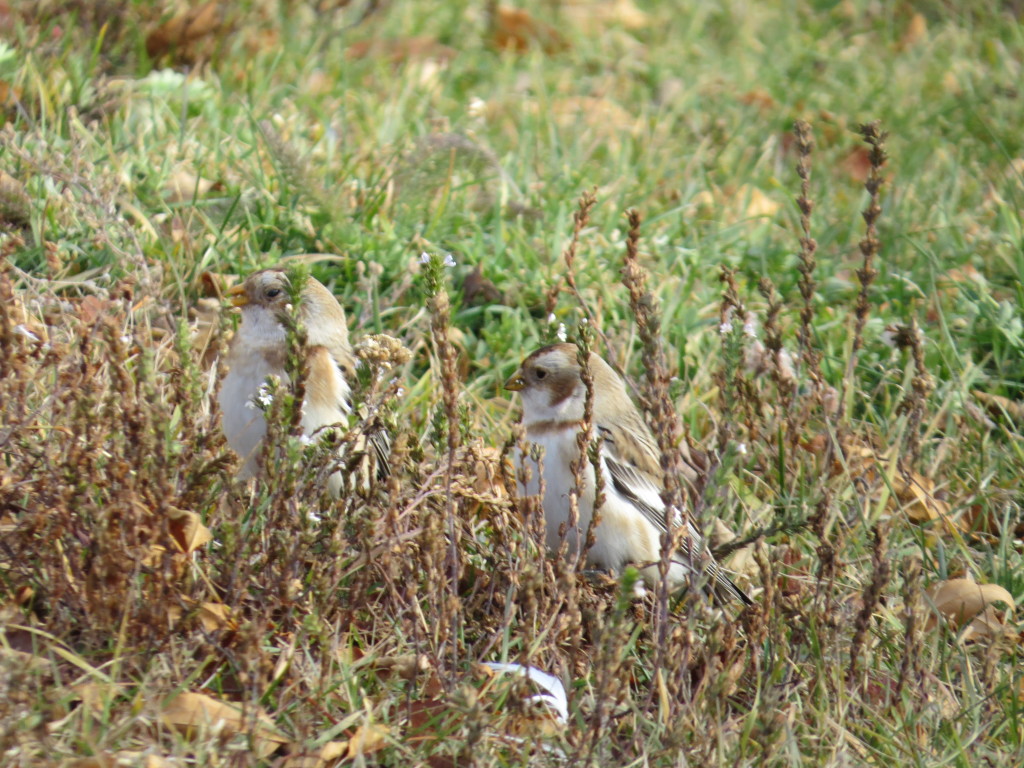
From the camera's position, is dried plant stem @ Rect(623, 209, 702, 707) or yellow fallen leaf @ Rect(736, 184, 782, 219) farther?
yellow fallen leaf @ Rect(736, 184, 782, 219)

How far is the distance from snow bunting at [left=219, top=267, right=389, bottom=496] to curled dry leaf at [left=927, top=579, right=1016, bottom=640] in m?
1.58

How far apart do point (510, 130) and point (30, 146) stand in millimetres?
2340

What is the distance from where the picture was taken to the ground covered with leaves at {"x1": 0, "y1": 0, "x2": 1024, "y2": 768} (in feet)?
9.06

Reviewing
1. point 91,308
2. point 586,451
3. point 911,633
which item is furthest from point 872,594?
point 91,308

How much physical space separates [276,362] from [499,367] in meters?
0.93

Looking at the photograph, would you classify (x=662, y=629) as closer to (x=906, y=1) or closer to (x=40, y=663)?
(x=40, y=663)

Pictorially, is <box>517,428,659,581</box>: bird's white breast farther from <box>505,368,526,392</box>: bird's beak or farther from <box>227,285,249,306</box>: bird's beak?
<box>227,285,249,306</box>: bird's beak

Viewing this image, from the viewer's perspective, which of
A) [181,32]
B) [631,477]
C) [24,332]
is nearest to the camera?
[24,332]

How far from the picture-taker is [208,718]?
2.65 m

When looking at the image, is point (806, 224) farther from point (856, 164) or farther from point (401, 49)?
point (401, 49)

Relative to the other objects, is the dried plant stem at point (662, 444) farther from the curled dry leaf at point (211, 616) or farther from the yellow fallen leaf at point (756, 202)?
the yellow fallen leaf at point (756, 202)

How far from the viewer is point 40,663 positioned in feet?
8.84

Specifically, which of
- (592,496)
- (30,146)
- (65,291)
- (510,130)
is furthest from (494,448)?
(510,130)

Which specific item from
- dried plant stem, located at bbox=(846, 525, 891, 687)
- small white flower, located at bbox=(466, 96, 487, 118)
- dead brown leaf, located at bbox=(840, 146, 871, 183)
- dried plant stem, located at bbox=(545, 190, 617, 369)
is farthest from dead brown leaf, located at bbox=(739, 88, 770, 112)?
dried plant stem, located at bbox=(846, 525, 891, 687)
